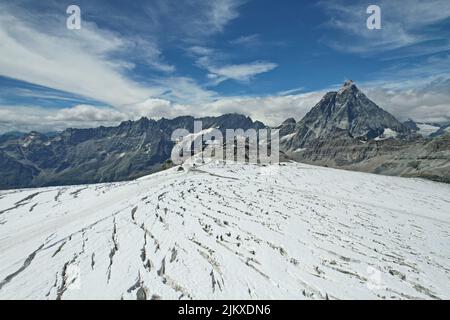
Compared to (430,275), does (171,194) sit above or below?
above

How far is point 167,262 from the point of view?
1444 centimetres

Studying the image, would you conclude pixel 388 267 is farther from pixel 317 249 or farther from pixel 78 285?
pixel 78 285

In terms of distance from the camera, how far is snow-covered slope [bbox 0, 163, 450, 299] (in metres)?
12.5

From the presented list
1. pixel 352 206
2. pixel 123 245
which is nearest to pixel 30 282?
pixel 123 245

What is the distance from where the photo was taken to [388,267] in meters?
15.6

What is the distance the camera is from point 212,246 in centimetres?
1656

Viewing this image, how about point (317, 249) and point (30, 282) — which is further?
point (317, 249)

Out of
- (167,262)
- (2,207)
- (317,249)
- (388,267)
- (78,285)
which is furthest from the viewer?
(2,207)

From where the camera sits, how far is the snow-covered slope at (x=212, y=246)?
41.0 feet
